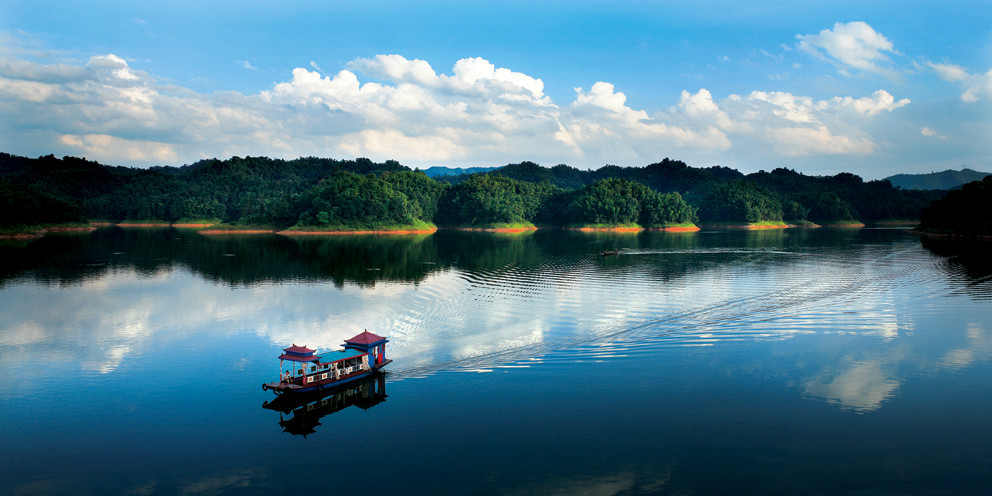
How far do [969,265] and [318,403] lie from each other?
203 ft

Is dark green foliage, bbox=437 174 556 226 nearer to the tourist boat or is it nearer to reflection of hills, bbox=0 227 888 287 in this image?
reflection of hills, bbox=0 227 888 287

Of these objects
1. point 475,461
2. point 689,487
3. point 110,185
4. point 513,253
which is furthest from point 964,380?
point 110,185

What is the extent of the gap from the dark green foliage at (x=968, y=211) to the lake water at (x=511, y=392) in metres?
62.9

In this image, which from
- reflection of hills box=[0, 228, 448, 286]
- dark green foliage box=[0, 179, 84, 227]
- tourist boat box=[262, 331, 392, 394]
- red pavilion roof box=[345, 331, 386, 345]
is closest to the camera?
tourist boat box=[262, 331, 392, 394]

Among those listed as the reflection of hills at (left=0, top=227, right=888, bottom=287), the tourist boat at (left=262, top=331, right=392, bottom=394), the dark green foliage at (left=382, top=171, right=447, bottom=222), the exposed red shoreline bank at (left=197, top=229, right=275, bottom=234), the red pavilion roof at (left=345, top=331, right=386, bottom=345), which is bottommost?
the tourist boat at (left=262, top=331, right=392, bottom=394)

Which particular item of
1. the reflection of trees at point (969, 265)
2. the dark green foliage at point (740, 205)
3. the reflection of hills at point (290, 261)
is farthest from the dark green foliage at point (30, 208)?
the dark green foliage at point (740, 205)

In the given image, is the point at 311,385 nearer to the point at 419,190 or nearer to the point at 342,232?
the point at 342,232

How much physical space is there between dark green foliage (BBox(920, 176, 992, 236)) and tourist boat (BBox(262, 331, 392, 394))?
338 ft

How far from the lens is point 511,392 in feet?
63.6

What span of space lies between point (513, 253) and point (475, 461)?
58.8 m

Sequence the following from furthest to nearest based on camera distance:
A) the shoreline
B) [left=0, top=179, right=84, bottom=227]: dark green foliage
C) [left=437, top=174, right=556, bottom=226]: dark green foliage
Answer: [left=437, top=174, right=556, bottom=226]: dark green foliage < the shoreline < [left=0, top=179, right=84, bottom=227]: dark green foliage

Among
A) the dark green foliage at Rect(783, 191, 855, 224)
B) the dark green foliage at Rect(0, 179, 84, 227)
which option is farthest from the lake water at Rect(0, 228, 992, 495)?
the dark green foliage at Rect(783, 191, 855, 224)

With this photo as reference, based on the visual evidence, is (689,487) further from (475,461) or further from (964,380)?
(964,380)

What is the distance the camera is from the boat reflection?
17297mm
